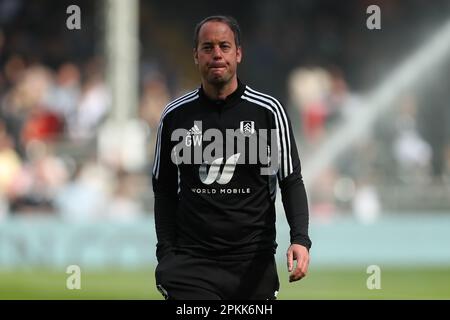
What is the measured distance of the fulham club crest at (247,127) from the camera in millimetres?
6709

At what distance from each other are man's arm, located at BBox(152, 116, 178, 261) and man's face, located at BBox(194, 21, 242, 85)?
464 millimetres

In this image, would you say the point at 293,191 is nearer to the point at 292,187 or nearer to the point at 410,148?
the point at 292,187

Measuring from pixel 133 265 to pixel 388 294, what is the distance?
4.24 metres

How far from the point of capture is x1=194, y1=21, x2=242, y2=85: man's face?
6.54 meters

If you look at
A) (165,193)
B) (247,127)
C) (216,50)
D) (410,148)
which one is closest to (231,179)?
(247,127)

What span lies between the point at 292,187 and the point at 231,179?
34cm

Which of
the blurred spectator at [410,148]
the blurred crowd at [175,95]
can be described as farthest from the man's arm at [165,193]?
the blurred spectator at [410,148]

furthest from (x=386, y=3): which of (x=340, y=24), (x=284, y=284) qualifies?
(x=284, y=284)

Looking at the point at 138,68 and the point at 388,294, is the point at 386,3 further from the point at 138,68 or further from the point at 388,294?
the point at 388,294

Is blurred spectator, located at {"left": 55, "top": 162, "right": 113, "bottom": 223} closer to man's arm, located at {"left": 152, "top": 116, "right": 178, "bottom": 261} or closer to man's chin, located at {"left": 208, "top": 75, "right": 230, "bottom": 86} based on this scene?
man's arm, located at {"left": 152, "top": 116, "right": 178, "bottom": 261}

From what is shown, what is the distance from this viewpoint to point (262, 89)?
63.2ft

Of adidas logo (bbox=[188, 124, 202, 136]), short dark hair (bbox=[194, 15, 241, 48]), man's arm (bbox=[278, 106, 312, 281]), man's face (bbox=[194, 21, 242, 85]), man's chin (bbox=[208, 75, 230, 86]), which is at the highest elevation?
short dark hair (bbox=[194, 15, 241, 48])

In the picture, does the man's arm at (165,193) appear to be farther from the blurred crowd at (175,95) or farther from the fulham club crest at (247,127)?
the blurred crowd at (175,95)

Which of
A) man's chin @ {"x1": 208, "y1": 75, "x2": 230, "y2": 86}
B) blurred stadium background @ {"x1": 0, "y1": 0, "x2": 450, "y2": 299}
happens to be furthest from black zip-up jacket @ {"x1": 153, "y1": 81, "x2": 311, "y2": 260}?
blurred stadium background @ {"x1": 0, "y1": 0, "x2": 450, "y2": 299}
